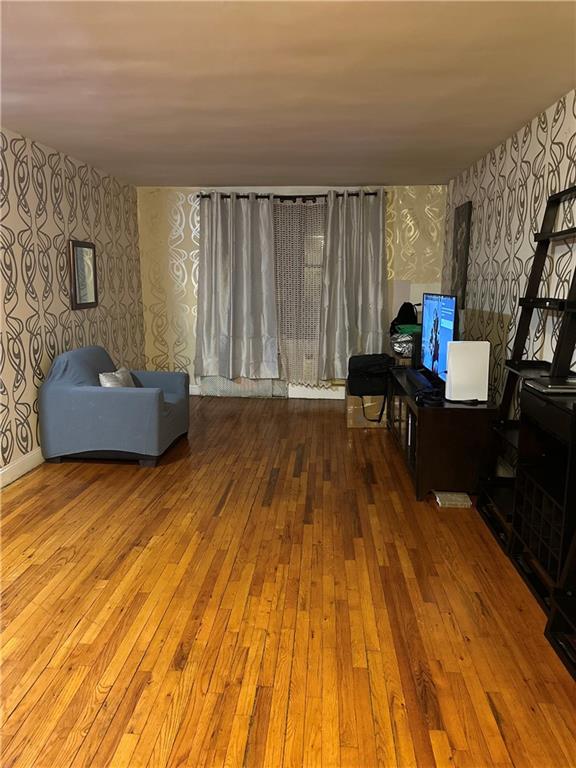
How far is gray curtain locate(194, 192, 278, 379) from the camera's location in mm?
6406

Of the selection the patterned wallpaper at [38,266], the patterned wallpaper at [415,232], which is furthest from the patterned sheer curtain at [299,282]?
the patterned wallpaper at [38,266]

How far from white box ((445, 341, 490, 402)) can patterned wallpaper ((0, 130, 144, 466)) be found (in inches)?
115

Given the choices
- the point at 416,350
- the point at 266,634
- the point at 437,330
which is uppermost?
the point at 437,330

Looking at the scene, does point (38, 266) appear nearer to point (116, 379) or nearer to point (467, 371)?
point (116, 379)

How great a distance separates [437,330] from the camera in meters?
4.35

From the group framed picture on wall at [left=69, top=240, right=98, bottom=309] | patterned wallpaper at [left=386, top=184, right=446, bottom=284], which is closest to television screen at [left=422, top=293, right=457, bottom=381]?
patterned wallpaper at [left=386, top=184, right=446, bottom=284]

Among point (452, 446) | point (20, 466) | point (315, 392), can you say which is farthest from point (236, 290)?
point (452, 446)

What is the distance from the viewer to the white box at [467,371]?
3.59 metres

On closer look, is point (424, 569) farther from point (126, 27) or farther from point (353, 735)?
point (126, 27)

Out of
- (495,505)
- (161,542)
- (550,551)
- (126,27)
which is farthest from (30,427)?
(550,551)

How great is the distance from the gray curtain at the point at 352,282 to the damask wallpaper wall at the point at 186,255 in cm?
20

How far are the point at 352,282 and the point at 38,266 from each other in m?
3.32

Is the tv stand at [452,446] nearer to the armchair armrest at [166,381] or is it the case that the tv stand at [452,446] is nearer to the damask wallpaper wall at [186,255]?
the armchair armrest at [166,381]

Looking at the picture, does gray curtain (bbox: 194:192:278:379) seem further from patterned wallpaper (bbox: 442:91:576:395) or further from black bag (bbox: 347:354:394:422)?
patterned wallpaper (bbox: 442:91:576:395)
